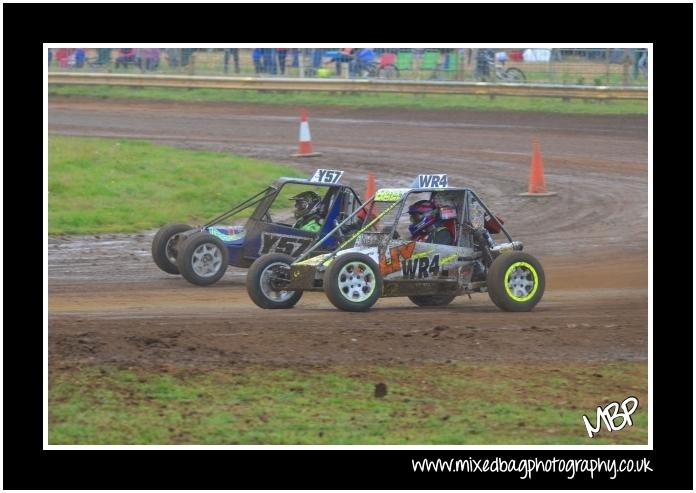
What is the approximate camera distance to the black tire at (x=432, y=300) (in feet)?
40.8

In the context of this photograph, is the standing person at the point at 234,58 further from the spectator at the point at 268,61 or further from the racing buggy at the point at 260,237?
the racing buggy at the point at 260,237

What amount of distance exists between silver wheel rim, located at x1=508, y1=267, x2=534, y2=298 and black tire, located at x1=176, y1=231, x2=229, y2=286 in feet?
11.3

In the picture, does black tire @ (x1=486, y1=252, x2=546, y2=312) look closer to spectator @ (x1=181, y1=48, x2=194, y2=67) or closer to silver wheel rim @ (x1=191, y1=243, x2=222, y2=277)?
silver wheel rim @ (x1=191, y1=243, x2=222, y2=277)

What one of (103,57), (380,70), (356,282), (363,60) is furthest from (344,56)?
(356,282)

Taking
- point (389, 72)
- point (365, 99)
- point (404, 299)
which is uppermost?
point (389, 72)

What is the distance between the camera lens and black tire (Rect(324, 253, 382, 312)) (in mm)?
11242

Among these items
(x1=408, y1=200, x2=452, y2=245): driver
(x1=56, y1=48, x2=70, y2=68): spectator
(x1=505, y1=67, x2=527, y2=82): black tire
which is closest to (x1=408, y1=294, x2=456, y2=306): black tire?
(x1=408, y1=200, x2=452, y2=245): driver

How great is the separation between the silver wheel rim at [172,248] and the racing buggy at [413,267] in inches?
89.8

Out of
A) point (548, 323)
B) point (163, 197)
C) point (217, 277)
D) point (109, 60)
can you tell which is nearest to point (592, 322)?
point (548, 323)

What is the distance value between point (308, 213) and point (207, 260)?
1226 millimetres

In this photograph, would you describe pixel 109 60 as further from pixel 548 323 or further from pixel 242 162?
pixel 548 323

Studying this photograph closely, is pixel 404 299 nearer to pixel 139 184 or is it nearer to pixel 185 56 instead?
pixel 139 184

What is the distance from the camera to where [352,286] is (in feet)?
37.4

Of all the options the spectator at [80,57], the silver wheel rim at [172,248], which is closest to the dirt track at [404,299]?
the silver wheel rim at [172,248]
